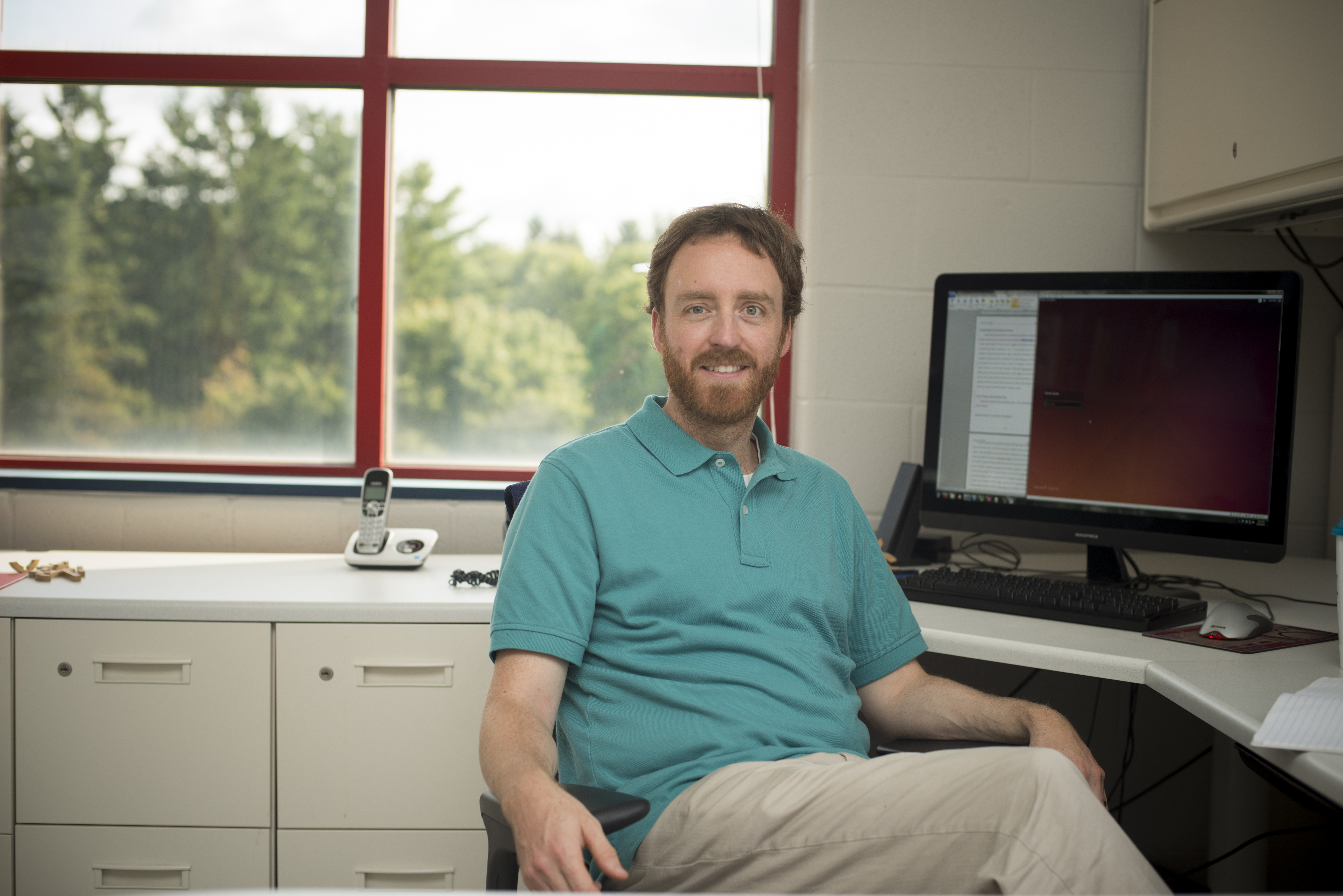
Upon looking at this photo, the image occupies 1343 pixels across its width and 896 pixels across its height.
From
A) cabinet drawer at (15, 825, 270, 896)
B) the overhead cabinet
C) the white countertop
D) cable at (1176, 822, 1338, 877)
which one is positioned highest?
the overhead cabinet

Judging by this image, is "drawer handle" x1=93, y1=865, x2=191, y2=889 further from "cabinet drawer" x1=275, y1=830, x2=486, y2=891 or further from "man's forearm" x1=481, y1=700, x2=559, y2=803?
"man's forearm" x1=481, y1=700, x2=559, y2=803

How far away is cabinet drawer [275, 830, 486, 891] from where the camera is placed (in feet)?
5.27

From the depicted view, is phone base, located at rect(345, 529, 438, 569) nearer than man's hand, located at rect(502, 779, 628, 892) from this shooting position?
No

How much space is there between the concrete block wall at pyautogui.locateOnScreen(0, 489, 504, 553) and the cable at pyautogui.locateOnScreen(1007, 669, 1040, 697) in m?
1.24

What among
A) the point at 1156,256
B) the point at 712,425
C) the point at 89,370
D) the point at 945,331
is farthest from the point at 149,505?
the point at 1156,256

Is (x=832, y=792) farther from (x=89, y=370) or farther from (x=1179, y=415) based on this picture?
(x=89, y=370)

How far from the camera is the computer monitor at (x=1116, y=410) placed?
4.89ft

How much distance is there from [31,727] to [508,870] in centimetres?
111

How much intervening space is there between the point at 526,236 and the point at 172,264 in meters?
0.86

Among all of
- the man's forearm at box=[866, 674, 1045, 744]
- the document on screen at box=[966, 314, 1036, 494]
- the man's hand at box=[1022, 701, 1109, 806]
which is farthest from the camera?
the document on screen at box=[966, 314, 1036, 494]

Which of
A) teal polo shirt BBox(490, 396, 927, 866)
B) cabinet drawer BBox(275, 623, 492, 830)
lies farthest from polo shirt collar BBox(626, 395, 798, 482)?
cabinet drawer BBox(275, 623, 492, 830)

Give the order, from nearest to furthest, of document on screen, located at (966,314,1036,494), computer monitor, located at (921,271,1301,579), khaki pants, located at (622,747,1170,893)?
khaki pants, located at (622,747,1170,893), computer monitor, located at (921,271,1301,579), document on screen, located at (966,314,1036,494)

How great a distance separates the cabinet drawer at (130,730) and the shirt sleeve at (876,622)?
103cm

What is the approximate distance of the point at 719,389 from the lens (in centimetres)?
132
